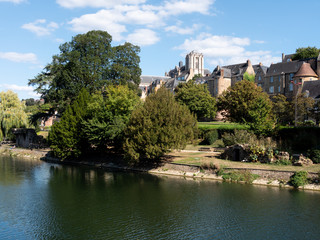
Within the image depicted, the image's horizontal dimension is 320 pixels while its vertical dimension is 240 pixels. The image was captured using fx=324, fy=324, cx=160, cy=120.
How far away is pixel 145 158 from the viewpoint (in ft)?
131

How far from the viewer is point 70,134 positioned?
4531 cm

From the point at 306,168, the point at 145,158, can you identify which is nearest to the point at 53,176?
the point at 145,158

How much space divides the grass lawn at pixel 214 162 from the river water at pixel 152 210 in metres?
3.34

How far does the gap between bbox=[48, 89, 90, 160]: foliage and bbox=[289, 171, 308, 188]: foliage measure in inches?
1115

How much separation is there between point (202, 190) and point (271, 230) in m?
9.83

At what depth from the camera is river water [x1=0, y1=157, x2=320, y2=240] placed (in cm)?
1831

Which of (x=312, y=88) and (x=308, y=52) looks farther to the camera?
(x=308, y=52)

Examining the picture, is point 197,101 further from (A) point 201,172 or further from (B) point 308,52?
(B) point 308,52

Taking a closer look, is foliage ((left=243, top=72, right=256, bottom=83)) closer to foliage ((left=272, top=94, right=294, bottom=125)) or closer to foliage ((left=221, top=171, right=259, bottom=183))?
foliage ((left=272, top=94, right=294, bottom=125))

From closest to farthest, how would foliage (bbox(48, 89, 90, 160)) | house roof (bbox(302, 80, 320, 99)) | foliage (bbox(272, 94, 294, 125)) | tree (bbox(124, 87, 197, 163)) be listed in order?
tree (bbox(124, 87, 197, 163)), foliage (bbox(48, 89, 90, 160)), foliage (bbox(272, 94, 294, 125)), house roof (bbox(302, 80, 320, 99))

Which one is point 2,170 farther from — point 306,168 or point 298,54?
point 298,54

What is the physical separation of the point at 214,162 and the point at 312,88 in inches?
1660

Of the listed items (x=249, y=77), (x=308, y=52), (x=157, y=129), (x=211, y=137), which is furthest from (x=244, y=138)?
(x=308, y=52)

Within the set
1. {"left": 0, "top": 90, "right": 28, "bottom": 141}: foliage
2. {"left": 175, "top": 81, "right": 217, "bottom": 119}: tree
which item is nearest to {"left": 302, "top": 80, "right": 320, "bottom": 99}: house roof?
{"left": 175, "top": 81, "right": 217, "bottom": 119}: tree
